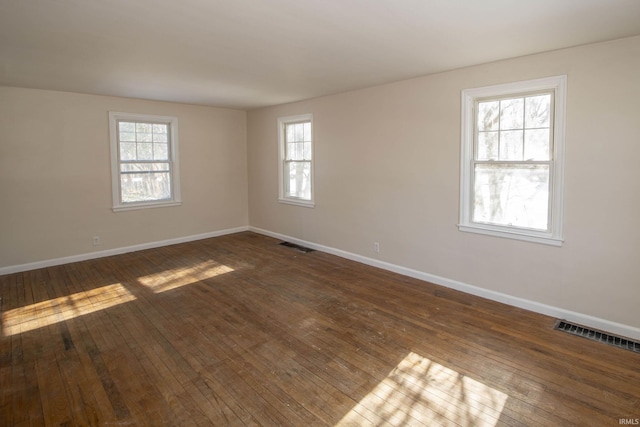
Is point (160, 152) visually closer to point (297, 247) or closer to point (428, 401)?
point (297, 247)

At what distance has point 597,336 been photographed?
3105 mm

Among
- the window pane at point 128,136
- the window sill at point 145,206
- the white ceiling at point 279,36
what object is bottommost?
the window sill at point 145,206

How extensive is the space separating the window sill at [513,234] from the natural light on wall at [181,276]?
318cm

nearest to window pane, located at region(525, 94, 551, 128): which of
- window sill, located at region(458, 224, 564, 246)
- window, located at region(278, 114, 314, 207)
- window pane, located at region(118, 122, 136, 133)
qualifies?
window sill, located at region(458, 224, 564, 246)

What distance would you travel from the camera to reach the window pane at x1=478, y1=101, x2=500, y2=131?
378cm

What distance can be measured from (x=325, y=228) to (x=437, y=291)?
7.33 ft

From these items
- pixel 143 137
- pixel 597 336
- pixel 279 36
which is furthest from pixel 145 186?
pixel 597 336

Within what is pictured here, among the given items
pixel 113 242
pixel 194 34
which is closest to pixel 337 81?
pixel 194 34

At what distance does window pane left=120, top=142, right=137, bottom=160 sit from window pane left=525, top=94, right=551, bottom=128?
570cm

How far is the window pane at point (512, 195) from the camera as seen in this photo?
354 cm

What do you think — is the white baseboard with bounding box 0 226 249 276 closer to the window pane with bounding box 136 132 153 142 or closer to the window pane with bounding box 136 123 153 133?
the window pane with bounding box 136 132 153 142

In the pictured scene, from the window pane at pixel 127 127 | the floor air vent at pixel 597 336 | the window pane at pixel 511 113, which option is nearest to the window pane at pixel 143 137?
the window pane at pixel 127 127

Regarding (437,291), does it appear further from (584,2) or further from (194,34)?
(194,34)

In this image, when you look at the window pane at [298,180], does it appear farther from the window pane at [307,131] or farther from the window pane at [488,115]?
the window pane at [488,115]
